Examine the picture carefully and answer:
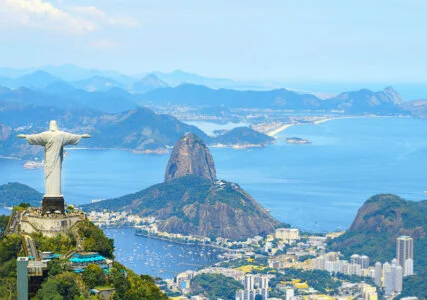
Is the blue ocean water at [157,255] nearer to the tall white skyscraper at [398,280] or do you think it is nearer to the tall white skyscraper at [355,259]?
the tall white skyscraper at [355,259]

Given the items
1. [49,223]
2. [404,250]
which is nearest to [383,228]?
[404,250]

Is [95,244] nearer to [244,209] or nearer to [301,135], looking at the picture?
[244,209]

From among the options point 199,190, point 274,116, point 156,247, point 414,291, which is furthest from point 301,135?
point 414,291

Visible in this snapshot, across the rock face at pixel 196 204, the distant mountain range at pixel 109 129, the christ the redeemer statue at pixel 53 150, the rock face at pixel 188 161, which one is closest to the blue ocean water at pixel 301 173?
the rock face at pixel 196 204

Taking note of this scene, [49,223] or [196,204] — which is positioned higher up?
[49,223]

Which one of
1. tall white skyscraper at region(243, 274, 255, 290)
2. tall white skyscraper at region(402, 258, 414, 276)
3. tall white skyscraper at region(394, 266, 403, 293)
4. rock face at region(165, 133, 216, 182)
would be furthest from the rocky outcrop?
rock face at region(165, 133, 216, 182)

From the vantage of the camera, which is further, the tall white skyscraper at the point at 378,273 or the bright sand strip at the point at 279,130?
the bright sand strip at the point at 279,130

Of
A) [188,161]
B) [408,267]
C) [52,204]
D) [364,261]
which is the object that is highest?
[188,161]

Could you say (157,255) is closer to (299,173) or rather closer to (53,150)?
(53,150)
